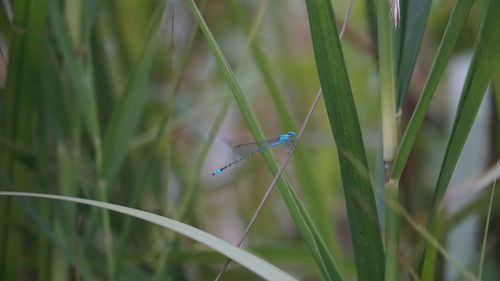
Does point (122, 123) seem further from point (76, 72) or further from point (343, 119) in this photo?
point (343, 119)

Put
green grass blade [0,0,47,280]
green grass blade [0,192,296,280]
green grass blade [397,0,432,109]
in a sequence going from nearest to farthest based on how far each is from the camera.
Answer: green grass blade [0,192,296,280] < green grass blade [397,0,432,109] < green grass blade [0,0,47,280]

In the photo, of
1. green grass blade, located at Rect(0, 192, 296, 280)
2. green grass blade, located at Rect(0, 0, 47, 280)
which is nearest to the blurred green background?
green grass blade, located at Rect(0, 0, 47, 280)

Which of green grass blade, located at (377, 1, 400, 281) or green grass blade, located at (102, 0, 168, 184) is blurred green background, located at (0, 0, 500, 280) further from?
green grass blade, located at (377, 1, 400, 281)

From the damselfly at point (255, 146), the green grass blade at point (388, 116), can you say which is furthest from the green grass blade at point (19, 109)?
the green grass blade at point (388, 116)

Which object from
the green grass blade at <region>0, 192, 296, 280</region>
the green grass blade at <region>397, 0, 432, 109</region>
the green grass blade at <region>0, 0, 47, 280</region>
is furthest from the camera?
the green grass blade at <region>0, 0, 47, 280</region>

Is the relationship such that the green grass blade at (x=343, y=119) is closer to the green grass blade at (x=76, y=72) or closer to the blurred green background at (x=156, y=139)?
the blurred green background at (x=156, y=139)

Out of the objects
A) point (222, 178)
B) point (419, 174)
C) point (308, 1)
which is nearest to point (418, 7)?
point (308, 1)
